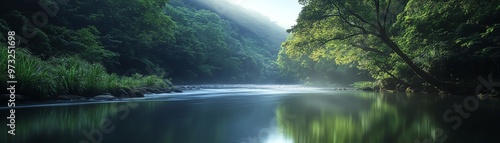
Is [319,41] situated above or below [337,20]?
below

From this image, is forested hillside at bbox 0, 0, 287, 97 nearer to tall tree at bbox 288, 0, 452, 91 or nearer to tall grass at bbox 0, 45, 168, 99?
tall grass at bbox 0, 45, 168, 99

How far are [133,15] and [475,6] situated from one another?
2700cm

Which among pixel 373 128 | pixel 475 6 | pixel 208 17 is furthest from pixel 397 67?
pixel 208 17

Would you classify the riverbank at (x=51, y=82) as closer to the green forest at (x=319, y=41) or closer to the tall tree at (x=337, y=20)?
the green forest at (x=319, y=41)

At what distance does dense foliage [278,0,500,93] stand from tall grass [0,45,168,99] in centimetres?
1097

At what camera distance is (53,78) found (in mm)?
10992

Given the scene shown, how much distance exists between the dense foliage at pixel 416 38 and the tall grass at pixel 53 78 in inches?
432

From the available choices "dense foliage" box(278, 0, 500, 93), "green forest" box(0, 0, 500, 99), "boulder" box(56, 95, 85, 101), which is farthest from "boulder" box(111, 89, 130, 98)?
"dense foliage" box(278, 0, 500, 93)

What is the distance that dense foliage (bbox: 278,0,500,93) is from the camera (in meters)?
12.5

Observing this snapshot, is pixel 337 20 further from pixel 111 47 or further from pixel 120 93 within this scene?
pixel 111 47

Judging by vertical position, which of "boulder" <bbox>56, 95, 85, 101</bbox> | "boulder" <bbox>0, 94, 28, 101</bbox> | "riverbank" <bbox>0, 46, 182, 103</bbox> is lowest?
"boulder" <bbox>56, 95, 85, 101</bbox>

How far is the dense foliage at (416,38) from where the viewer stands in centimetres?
1253

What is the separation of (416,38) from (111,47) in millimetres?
23706

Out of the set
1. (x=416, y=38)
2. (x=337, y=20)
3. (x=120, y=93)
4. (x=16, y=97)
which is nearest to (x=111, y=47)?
(x=120, y=93)
